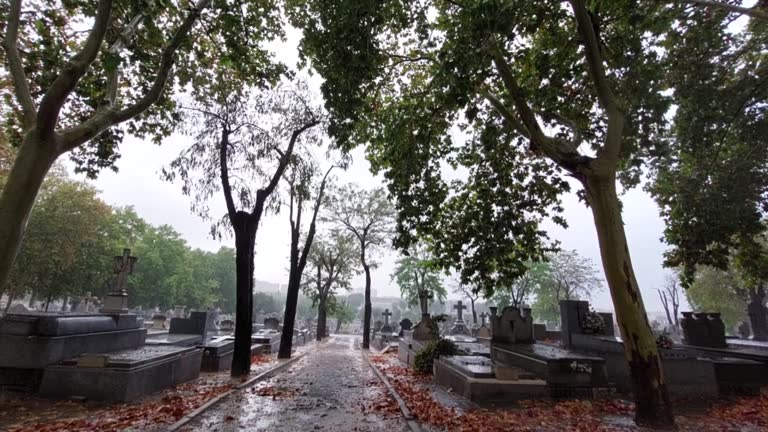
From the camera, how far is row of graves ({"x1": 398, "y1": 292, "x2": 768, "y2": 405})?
826 cm

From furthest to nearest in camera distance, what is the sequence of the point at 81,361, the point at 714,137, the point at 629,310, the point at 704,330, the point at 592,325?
1. the point at 704,330
2. the point at 592,325
3. the point at 714,137
4. the point at 81,361
5. the point at 629,310

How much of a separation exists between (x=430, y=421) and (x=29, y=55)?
9722mm

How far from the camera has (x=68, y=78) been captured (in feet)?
15.4

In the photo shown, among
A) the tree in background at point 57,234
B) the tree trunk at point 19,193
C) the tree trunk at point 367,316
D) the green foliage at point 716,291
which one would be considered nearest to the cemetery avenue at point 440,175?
the tree trunk at point 19,193

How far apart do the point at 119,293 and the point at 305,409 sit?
27.1 feet

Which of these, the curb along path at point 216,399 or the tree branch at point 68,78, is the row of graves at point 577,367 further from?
the tree branch at point 68,78

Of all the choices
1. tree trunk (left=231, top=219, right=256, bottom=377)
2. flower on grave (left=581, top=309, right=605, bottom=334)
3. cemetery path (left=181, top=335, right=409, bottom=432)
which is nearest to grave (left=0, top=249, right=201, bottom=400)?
cemetery path (left=181, top=335, right=409, bottom=432)

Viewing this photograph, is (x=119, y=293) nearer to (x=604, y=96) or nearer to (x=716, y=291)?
(x=604, y=96)

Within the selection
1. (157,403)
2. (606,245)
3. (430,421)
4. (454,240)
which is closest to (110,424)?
(157,403)

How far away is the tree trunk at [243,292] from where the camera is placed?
34.7 ft

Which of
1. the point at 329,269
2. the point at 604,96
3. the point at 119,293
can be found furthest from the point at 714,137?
the point at 329,269

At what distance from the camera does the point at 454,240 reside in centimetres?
1006

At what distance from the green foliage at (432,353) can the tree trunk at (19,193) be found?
1084cm

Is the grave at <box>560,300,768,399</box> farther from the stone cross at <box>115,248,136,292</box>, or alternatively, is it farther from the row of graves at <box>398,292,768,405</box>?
the stone cross at <box>115,248,136,292</box>
